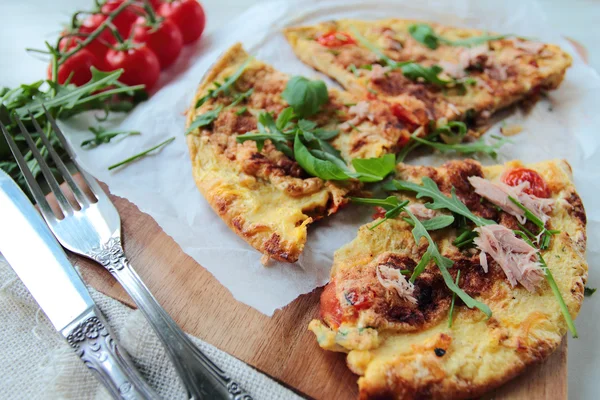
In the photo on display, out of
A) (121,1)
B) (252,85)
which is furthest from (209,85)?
(121,1)

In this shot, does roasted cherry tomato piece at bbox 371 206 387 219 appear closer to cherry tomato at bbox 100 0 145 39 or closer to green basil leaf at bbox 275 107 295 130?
green basil leaf at bbox 275 107 295 130

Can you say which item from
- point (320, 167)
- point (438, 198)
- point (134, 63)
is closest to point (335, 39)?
point (134, 63)

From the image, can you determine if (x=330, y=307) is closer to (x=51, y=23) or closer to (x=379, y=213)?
(x=379, y=213)

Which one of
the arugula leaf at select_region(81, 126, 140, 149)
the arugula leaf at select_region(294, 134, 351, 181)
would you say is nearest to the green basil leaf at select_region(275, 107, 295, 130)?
the arugula leaf at select_region(294, 134, 351, 181)

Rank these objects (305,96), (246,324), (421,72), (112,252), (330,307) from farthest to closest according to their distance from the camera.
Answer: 1. (421,72)
2. (305,96)
3. (112,252)
4. (246,324)
5. (330,307)

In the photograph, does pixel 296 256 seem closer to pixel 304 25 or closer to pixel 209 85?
pixel 209 85

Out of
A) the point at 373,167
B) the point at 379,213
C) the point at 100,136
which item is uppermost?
the point at 100,136
